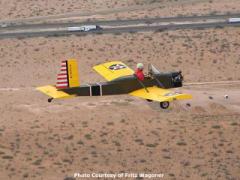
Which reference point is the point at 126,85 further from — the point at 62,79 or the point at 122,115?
the point at 122,115

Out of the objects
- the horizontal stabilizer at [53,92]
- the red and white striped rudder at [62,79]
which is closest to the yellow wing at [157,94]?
the red and white striped rudder at [62,79]

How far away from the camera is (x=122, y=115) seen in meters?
62.8

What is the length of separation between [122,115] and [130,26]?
92.6ft

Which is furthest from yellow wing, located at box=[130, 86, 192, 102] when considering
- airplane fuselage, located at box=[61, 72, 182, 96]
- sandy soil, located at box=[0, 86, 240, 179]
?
sandy soil, located at box=[0, 86, 240, 179]

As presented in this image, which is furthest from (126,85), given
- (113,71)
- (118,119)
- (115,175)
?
(115,175)

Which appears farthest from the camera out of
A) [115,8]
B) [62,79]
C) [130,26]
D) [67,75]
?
[115,8]

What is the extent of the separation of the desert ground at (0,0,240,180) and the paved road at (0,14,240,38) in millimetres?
1636

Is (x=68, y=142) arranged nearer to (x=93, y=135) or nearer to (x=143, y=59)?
(x=93, y=135)

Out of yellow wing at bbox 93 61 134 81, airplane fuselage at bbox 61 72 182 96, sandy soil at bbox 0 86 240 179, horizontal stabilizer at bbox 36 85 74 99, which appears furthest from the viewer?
yellow wing at bbox 93 61 134 81

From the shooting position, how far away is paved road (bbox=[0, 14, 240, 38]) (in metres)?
86.4

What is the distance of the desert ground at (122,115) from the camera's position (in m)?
54.1

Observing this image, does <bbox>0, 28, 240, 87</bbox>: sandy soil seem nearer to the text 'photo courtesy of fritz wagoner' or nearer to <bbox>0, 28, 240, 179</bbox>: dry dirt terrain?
<bbox>0, 28, 240, 179</bbox>: dry dirt terrain

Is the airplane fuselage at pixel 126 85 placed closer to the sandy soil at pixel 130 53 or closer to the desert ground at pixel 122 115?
the desert ground at pixel 122 115

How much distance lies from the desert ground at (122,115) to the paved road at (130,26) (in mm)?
1636
